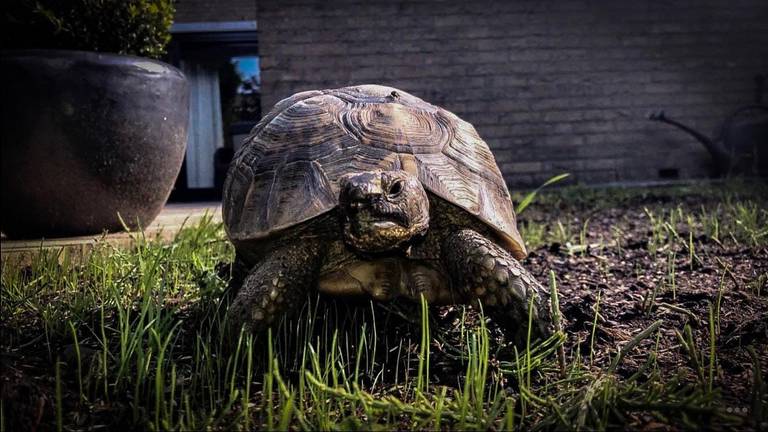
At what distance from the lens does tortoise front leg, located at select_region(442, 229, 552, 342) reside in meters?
1.52

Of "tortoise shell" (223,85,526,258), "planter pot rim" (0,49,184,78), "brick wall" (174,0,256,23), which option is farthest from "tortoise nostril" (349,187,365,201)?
"brick wall" (174,0,256,23)

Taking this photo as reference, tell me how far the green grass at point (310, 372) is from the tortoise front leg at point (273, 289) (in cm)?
5

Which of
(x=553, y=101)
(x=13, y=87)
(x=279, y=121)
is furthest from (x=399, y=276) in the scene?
(x=553, y=101)

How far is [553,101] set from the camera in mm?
8078

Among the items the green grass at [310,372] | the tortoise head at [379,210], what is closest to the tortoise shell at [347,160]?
the tortoise head at [379,210]

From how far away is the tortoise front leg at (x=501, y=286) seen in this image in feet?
4.98

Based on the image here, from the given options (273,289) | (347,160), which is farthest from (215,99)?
(273,289)

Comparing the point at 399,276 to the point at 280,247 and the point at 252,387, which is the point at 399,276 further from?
the point at 252,387

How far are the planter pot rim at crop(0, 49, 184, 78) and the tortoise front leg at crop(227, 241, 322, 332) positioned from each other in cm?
164

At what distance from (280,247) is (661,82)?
25.7 ft

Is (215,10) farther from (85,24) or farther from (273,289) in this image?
(273,289)

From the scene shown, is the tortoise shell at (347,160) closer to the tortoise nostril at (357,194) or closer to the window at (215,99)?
the tortoise nostril at (357,194)

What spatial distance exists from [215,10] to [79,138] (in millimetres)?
6136

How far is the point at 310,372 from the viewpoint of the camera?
1.38 m
